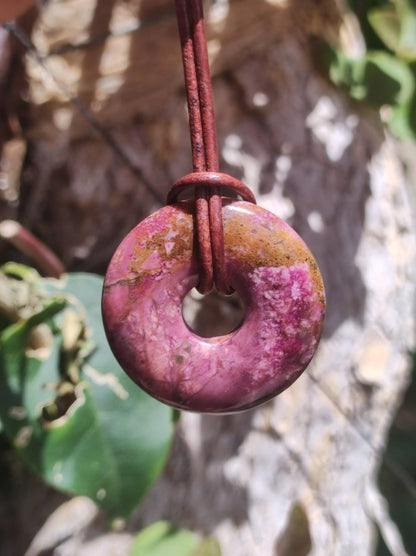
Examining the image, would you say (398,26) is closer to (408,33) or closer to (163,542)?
(408,33)

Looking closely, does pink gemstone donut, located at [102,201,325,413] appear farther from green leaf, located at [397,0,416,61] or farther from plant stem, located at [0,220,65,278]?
green leaf, located at [397,0,416,61]

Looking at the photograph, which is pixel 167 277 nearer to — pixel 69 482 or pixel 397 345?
pixel 69 482

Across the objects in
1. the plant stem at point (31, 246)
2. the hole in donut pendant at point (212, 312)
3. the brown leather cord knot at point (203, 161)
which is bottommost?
the hole in donut pendant at point (212, 312)

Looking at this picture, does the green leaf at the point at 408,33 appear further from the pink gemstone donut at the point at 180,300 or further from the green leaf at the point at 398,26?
the pink gemstone donut at the point at 180,300

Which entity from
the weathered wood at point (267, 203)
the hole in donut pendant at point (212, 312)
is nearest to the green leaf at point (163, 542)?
the weathered wood at point (267, 203)

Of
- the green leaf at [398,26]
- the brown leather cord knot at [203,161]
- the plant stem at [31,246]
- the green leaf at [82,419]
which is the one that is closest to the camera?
the brown leather cord knot at [203,161]

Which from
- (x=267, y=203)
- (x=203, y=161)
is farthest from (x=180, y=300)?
(x=267, y=203)
